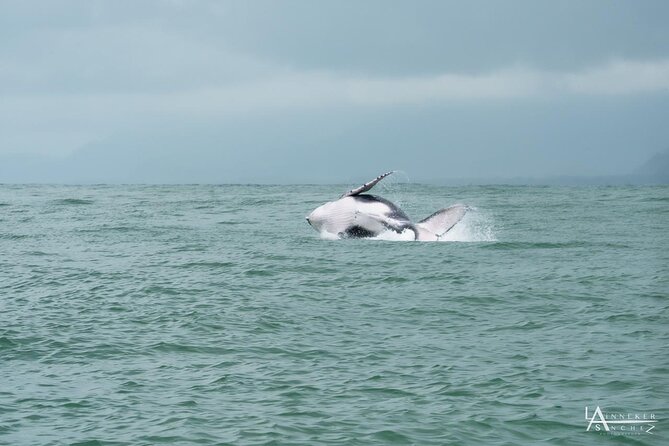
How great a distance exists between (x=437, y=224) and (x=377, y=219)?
2187 millimetres

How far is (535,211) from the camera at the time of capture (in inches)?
2078

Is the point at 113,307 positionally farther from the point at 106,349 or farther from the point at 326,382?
the point at 326,382

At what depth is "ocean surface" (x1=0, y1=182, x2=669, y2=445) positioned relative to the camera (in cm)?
1230

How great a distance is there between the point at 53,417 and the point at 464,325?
878cm

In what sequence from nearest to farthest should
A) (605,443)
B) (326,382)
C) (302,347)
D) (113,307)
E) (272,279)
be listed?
(605,443), (326,382), (302,347), (113,307), (272,279)

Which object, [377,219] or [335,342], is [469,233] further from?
[335,342]

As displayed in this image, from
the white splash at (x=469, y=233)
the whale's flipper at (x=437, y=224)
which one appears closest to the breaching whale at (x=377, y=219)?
the whale's flipper at (x=437, y=224)

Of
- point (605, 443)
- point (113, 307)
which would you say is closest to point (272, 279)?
point (113, 307)
